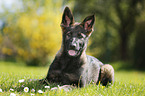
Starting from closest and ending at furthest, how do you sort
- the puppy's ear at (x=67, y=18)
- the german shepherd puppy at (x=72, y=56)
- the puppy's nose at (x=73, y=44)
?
the puppy's nose at (x=73, y=44), the german shepherd puppy at (x=72, y=56), the puppy's ear at (x=67, y=18)

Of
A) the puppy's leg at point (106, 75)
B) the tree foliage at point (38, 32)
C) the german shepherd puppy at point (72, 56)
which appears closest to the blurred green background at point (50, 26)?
the tree foliage at point (38, 32)

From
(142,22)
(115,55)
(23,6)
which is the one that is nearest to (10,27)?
(23,6)

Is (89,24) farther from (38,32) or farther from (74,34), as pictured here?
(38,32)

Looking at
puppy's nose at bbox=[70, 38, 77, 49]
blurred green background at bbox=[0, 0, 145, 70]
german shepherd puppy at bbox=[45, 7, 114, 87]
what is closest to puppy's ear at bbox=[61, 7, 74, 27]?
german shepherd puppy at bbox=[45, 7, 114, 87]

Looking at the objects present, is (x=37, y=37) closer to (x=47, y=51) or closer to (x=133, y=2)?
(x=47, y=51)

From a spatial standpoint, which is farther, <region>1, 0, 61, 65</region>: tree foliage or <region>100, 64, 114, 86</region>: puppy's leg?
<region>1, 0, 61, 65</region>: tree foliage

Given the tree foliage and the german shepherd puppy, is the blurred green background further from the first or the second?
the german shepherd puppy

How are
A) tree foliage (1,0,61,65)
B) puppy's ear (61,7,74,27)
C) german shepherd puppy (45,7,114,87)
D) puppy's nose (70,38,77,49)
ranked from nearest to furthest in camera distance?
puppy's nose (70,38,77,49) < german shepherd puppy (45,7,114,87) < puppy's ear (61,7,74,27) < tree foliage (1,0,61,65)

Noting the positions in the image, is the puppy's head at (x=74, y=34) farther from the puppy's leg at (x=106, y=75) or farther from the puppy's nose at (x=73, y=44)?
the puppy's leg at (x=106, y=75)

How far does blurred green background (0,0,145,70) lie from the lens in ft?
52.3

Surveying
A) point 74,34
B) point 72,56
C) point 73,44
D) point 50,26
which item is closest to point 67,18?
point 74,34

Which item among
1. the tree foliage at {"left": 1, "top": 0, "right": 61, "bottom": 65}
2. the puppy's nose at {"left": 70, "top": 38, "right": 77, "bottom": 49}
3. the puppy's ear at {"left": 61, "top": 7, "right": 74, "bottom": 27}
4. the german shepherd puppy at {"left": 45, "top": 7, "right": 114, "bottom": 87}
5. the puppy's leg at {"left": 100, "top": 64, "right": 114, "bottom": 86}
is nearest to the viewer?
the puppy's nose at {"left": 70, "top": 38, "right": 77, "bottom": 49}

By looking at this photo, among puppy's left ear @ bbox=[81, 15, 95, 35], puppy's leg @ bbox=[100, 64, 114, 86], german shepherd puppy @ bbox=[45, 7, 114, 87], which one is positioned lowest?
puppy's leg @ bbox=[100, 64, 114, 86]

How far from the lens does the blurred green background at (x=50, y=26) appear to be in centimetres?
1593
